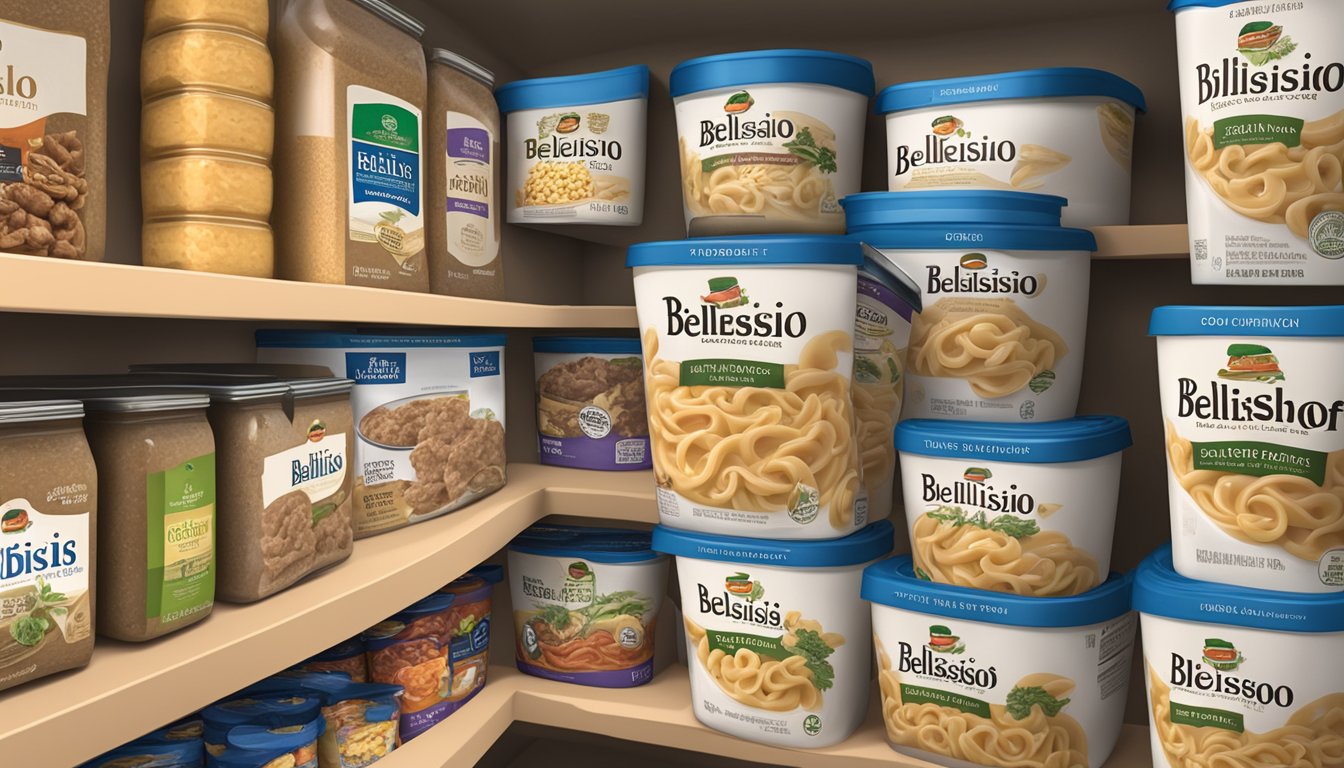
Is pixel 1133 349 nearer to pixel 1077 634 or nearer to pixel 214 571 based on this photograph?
pixel 1077 634

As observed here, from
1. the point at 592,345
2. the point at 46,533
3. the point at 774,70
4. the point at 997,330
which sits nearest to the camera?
the point at 46,533

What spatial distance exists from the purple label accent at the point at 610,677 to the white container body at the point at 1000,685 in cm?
50

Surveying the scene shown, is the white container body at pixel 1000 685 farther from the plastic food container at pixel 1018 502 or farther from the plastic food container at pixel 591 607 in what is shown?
the plastic food container at pixel 591 607

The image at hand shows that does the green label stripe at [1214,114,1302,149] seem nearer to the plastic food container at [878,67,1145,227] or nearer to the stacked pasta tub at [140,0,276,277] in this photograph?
the plastic food container at [878,67,1145,227]

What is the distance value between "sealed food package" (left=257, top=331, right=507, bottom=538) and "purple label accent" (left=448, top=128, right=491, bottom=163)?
0.31 m

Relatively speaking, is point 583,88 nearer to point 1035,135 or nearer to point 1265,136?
point 1035,135

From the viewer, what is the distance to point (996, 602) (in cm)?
132

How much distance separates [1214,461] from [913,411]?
16.9 inches

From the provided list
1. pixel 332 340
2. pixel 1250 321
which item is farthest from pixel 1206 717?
pixel 332 340

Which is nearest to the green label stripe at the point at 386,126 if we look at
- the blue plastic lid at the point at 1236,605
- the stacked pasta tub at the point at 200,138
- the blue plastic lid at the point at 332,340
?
the stacked pasta tub at the point at 200,138

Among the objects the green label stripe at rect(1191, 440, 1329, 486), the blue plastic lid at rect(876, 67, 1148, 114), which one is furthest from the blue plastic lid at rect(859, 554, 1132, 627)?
the blue plastic lid at rect(876, 67, 1148, 114)

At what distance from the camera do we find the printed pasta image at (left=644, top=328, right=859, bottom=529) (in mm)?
1361

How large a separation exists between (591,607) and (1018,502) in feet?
2.54

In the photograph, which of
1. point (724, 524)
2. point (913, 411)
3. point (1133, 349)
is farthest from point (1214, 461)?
point (724, 524)
